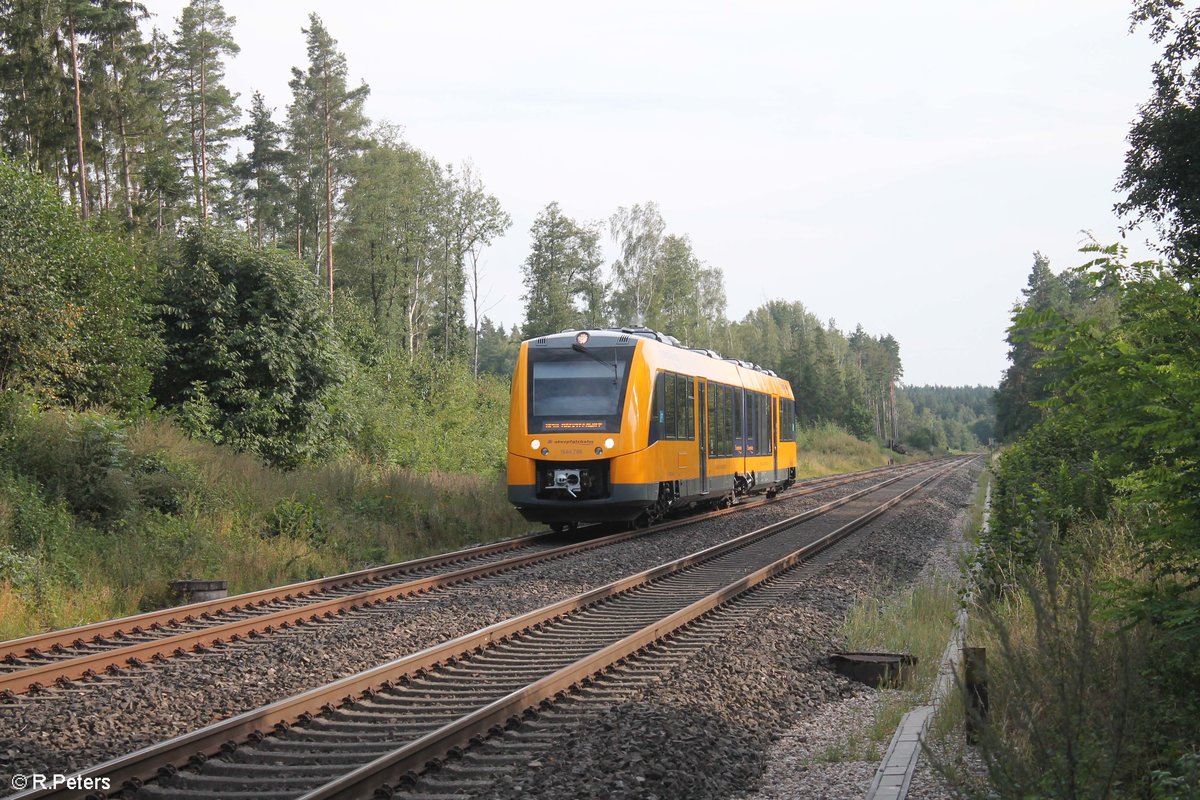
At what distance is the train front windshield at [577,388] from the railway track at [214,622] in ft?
9.25

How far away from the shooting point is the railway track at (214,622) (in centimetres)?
777

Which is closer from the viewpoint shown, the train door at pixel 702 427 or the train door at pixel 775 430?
the train door at pixel 702 427

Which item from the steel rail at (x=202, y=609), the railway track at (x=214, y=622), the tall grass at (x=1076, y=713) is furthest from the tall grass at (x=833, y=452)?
the tall grass at (x=1076, y=713)

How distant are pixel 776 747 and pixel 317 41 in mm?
43339

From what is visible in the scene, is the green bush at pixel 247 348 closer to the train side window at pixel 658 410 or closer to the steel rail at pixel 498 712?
the train side window at pixel 658 410

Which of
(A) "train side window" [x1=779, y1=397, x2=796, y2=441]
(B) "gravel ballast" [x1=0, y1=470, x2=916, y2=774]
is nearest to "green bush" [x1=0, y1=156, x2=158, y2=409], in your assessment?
(B) "gravel ballast" [x1=0, y1=470, x2=916, y2=774]

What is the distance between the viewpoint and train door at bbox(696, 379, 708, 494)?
802 inches

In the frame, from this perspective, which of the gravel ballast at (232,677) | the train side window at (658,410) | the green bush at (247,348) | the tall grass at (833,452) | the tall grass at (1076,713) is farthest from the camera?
the tall grass at (833,452)

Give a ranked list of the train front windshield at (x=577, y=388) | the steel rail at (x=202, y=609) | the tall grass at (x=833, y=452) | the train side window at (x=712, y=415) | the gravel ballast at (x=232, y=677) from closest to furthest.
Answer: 1. the gravel ballast at (x=232, y=677)
2. the steel rail at (x=202, y=609)
3. the train front windshield at (x=577, y=388)
4. the train side window at (x=712, y=415)
5. the tall grass at (x=833, y=452)

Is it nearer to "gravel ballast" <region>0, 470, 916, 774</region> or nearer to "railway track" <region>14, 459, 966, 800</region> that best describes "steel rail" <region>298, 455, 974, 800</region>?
"railway track" <region>14, 459, 966, 800</region>

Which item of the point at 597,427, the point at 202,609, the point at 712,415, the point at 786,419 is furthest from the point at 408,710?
the point at 786,419

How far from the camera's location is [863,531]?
65.0 feet

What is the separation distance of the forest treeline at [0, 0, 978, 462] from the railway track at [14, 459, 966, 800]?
11.2 meters

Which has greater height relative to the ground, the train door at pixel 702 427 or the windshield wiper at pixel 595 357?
the windshield wiper at pixel 595 357
